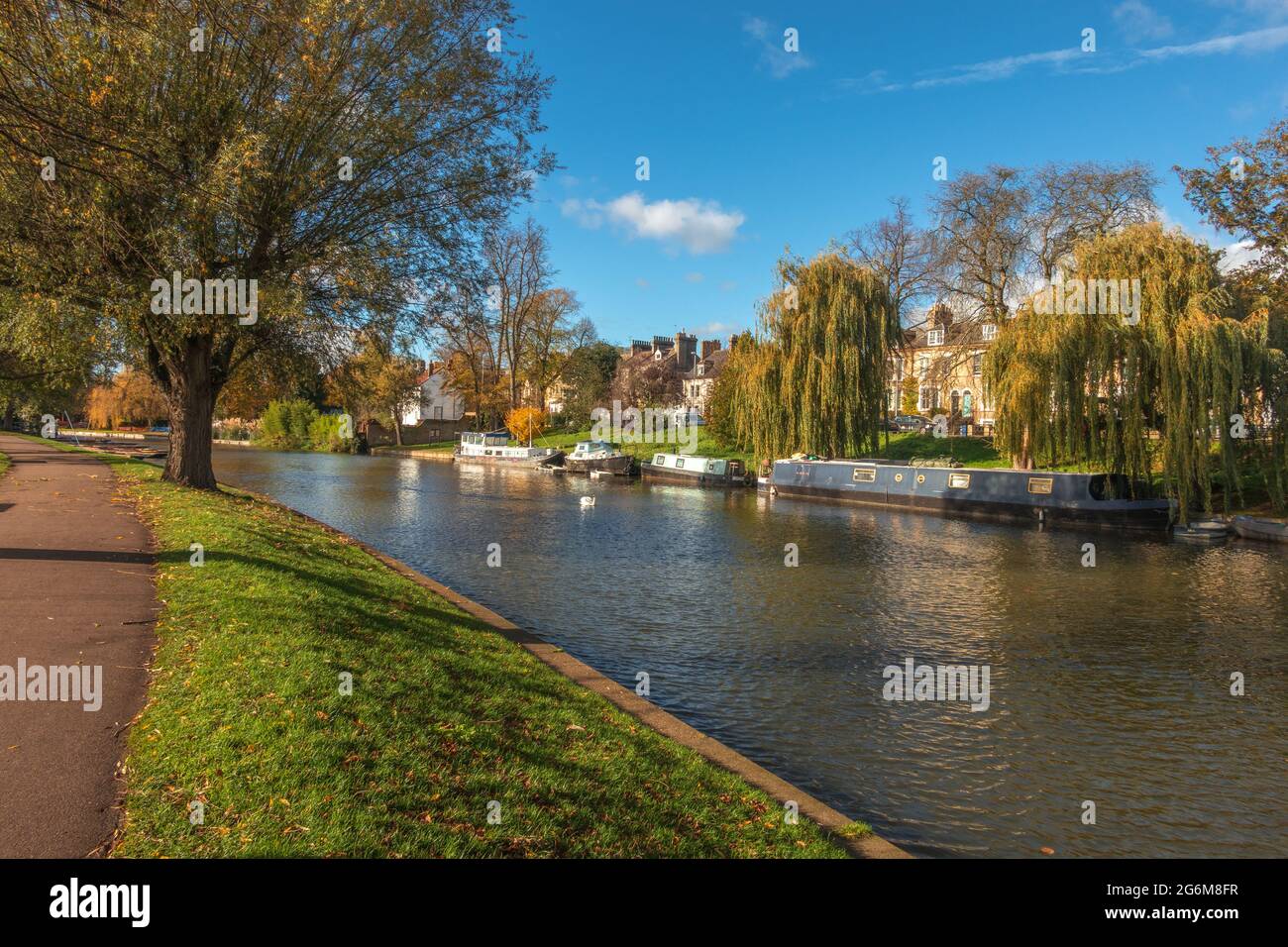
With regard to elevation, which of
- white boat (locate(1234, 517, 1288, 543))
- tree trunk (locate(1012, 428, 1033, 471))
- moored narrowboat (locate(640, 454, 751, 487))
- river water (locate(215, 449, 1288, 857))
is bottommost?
river water (locate(215, 449, 1288, 857))

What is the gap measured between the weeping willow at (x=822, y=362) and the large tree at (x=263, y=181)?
2371 centimetres

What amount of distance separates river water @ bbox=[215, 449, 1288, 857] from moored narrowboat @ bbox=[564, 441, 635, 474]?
26452 mm

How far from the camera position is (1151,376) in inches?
1062

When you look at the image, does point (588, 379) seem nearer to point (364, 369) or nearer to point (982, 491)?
point (982, 491)

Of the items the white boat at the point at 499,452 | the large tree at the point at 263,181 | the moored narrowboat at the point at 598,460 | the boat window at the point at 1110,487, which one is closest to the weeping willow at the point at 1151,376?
the boat window at the point at 1110,487

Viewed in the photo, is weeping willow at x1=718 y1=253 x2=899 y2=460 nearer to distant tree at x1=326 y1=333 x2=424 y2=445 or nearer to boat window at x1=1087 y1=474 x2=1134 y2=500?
boat window at x1=1087 y1=474 x2=1134 y2=500

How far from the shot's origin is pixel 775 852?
16.6ft

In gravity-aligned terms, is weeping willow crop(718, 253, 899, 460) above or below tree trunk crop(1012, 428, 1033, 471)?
above

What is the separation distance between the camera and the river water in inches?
285

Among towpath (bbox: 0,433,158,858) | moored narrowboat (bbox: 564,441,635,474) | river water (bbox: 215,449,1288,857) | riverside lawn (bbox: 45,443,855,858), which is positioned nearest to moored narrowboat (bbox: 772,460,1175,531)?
river water (bbox: 215,449,1288,857)

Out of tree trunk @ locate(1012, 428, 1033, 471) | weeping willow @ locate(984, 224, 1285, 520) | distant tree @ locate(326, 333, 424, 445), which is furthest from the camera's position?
tree trunk @ locate(1012, 428, 1033, 471)
